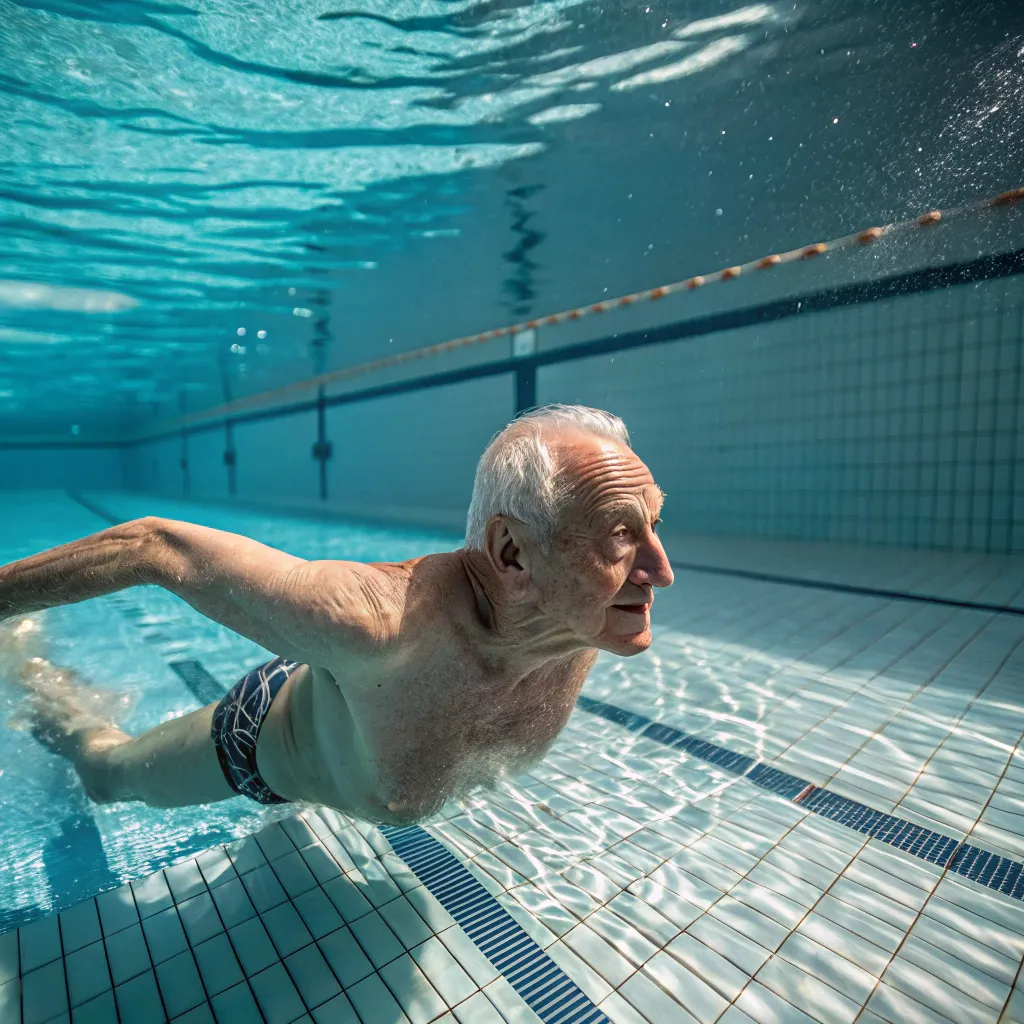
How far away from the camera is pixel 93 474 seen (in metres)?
32.0

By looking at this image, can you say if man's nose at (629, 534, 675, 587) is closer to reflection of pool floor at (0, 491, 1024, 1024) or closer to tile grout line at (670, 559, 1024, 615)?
reflection of pool floor at (0, 491, 1024, 1024)

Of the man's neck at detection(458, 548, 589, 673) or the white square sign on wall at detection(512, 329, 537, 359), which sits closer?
the man's neck at detection(458, 548, 589, 673)

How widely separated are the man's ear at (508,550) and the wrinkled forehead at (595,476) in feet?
0.43

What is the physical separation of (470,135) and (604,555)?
18.2ft

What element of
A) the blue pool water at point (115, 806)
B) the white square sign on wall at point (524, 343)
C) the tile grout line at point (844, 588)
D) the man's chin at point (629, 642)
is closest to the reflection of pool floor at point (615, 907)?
the blue pool water at point (115, 806)

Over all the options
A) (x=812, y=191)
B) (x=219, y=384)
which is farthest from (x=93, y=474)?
(x=812, y=191)

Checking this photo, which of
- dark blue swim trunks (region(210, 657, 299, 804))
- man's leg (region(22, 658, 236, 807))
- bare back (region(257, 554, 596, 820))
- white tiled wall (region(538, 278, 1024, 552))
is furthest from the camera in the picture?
white tiled wall (region(538, 278, 1024, 552))

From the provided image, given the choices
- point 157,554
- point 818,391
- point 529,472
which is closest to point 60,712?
point 157,554

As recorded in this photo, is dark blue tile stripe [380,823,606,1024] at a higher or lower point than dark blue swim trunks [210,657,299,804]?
lower

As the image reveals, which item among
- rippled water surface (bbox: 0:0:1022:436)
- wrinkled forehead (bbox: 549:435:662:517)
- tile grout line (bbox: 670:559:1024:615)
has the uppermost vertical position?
rippled water surface (bbox: 0:0:1022:436)

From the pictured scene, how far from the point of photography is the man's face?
1281 millimetres

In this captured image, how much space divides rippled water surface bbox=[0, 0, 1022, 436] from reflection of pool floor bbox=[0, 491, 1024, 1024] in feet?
15.2

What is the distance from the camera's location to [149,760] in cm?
219

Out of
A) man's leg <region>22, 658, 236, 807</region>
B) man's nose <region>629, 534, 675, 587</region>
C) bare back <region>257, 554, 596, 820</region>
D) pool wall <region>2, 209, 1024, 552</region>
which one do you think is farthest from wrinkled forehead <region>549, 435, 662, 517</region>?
pool wall <region>2, 209, 1024, 552</region>
